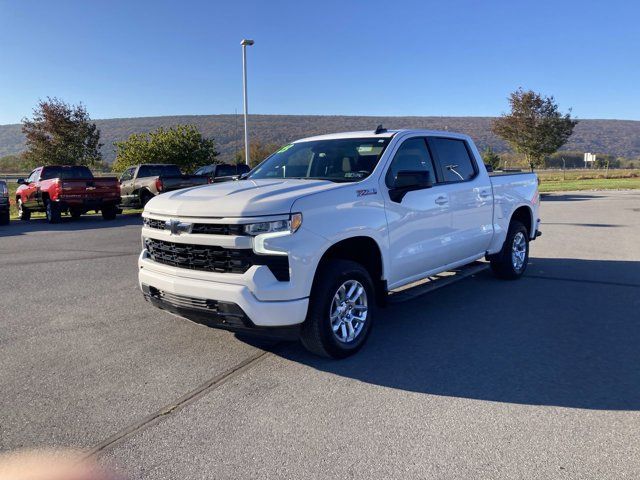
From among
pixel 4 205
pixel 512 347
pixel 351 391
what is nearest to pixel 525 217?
pixel 512 347

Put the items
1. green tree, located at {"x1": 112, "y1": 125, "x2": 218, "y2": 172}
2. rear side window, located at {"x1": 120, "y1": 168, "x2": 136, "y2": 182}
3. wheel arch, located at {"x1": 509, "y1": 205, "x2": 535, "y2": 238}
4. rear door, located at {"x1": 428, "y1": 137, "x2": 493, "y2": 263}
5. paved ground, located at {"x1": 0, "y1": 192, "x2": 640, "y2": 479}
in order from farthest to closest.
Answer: green tree, located at {"x1": 112, "y1": 125, "x2": 218, "y2": 172}, rear side window, located at {"x1": 120, "y1": 168, "x2": 136, "y2": 182}, wheel arch, located at {"x1": 509, "y1": 205, "x2": 535, "y2": 238}, rear door, located at {"x1": 428, "y1": 137, "x2": 493, "y2": 263}, paved ground, located at {"x1": 0, "y1": 192, "x2": 640, "y2": 479}

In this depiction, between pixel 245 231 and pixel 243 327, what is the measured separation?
74 centimetres

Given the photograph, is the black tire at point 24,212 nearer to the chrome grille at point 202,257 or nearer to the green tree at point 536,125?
the chrome grille at point 202,257

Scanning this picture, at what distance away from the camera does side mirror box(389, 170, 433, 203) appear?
4918 millimetres

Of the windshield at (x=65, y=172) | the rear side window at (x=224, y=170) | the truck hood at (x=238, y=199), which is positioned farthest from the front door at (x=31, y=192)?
the truck hood at (x=238, y=199)

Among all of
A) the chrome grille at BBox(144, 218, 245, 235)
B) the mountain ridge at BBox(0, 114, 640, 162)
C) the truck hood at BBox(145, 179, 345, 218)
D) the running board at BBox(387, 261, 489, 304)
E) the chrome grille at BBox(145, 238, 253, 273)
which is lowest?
the running board at BBox(387, 261, 489, 304)

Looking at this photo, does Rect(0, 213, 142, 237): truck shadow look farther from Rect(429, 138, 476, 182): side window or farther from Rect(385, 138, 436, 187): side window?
Rect(385, 138, 436, 187): side window

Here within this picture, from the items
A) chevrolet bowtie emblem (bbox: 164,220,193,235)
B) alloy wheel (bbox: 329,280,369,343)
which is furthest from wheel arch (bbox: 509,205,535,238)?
chevrolet bowtie emblem (bbox: 164,220,193,235)

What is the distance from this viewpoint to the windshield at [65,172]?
19312 mm

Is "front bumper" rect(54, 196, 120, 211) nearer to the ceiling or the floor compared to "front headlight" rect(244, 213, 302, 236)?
nearer to the floor

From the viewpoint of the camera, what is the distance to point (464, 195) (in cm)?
623

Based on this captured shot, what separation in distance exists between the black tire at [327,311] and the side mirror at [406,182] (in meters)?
0.86

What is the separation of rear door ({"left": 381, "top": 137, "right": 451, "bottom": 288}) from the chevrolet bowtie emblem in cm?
180

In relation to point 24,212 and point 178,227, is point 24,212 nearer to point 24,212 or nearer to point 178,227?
point 24,212
